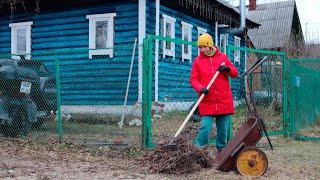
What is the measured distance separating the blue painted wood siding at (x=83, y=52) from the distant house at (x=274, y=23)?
1958 cm

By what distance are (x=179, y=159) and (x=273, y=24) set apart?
31.1 metres

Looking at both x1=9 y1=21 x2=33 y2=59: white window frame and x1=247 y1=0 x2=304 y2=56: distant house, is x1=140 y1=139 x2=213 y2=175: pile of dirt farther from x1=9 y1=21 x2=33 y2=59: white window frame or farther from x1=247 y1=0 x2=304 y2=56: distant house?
x1=247 y1=0 x2=304 y2=56: distant house

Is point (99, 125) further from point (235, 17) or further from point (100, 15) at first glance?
point (235, 17)

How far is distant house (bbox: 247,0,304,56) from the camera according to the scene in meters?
33.9

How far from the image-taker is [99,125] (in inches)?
379

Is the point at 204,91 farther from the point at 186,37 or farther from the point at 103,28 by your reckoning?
the point at 186,37

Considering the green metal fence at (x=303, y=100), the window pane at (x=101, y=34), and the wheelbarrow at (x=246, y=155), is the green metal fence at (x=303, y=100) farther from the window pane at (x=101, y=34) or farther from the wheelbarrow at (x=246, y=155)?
the window pane at (x=101, y=34)

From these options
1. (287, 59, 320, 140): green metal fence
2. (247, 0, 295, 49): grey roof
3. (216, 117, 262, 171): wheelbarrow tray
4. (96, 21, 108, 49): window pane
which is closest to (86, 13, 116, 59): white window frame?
(96, 21, 108, 49): window pane

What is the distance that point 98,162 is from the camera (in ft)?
23.2

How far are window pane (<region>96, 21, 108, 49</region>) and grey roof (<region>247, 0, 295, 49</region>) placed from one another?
20312 mm

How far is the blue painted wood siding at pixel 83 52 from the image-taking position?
962cm

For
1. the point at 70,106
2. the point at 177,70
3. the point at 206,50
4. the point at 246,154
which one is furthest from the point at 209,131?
the point at 177,70

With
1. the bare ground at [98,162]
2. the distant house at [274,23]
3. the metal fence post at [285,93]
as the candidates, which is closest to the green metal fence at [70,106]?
the bare ground at [98,162]

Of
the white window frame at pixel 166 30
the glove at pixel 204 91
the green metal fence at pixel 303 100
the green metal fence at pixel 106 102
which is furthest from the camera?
the white window frame at pixel 166 30
